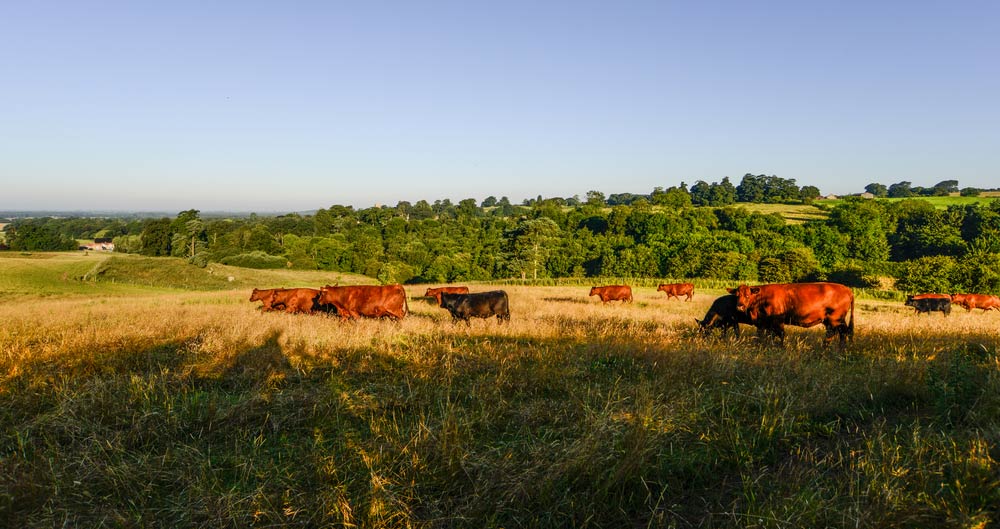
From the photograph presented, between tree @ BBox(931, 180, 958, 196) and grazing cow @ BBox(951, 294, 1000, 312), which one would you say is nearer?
grazing cow @ BBox(951, 294, 1000, 312)

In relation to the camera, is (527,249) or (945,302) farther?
(527,249)

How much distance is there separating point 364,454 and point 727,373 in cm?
539

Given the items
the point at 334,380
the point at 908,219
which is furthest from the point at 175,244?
the point at 908,219

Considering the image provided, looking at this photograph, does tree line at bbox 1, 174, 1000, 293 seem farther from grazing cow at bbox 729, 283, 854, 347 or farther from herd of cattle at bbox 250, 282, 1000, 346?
grazing cow at bbox 729, 283, 854, 347

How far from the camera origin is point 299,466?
423cm

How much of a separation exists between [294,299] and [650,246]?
84893mm

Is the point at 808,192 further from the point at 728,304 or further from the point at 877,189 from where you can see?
the point at 728,304

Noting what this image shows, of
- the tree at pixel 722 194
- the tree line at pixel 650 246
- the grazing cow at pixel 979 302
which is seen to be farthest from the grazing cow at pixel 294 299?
the tree at pixel 722 194

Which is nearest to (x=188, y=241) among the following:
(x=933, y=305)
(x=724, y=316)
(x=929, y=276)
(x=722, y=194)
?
(x=724, y=316)

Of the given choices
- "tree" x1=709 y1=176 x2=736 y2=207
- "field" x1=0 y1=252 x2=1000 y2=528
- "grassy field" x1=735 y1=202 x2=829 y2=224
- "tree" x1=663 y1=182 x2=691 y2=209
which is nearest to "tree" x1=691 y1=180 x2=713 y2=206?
"tree" x1=709 y1=176 x2=736 y2=207

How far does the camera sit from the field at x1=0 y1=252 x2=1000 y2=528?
136 inches

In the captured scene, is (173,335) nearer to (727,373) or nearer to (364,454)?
(364,454)

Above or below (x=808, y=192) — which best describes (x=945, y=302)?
below

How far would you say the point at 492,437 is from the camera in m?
4.88
